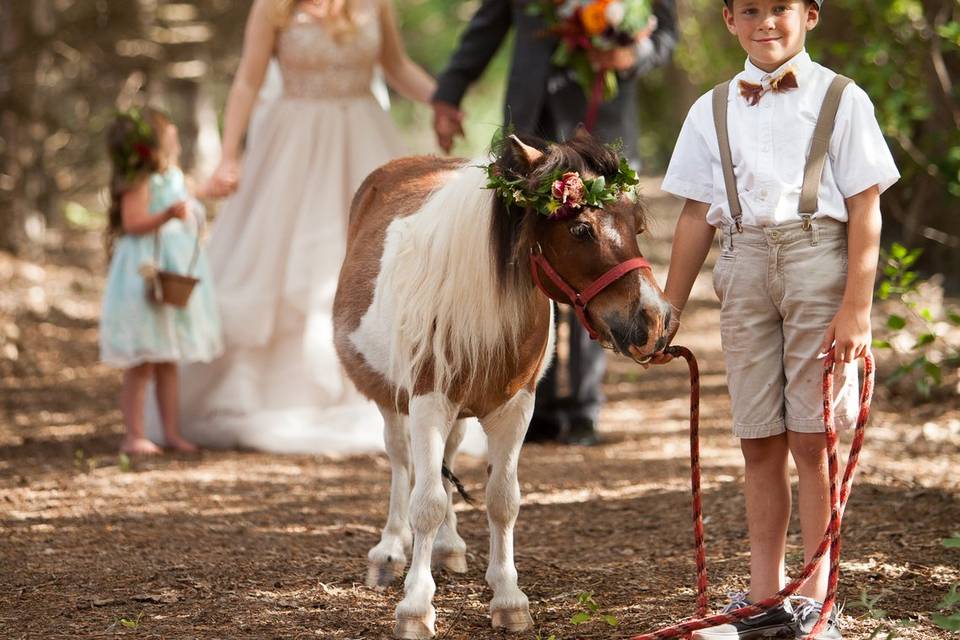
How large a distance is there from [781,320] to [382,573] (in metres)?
1.74

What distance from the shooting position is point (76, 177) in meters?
14.0

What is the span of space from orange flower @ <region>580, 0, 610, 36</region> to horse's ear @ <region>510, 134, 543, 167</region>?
111 inches

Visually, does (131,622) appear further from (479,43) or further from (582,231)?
(479,43)

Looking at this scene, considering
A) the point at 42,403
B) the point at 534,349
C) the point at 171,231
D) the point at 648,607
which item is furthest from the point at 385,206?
the point at 42,403

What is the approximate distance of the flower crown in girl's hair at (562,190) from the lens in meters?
3.35

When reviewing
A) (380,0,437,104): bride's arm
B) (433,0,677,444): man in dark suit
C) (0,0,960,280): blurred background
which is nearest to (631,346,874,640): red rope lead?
(0,0,960,280): blurred background

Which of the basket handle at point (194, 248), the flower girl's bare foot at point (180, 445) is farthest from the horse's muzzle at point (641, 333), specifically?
the flower girl's bare foot at point (180, 445)

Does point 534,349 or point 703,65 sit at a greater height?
point 703,65

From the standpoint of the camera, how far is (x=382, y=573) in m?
4.32

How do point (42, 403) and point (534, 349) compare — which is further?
point (42, 403)

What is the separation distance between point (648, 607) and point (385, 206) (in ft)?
→ 5.84

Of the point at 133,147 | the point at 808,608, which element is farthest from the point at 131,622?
the point at 133,147

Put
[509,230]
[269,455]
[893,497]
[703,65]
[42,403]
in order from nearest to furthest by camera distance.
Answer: [509,230], [893,497], [269,455], [42,403], [703,65]

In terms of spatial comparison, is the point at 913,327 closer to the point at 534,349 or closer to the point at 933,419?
the point at 933,419
